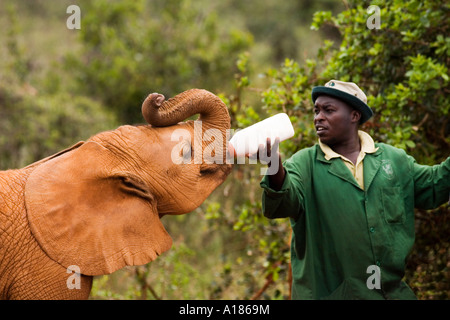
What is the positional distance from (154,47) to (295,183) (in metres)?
8.16

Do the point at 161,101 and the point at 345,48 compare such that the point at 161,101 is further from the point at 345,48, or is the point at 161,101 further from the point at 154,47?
the point at 154,47

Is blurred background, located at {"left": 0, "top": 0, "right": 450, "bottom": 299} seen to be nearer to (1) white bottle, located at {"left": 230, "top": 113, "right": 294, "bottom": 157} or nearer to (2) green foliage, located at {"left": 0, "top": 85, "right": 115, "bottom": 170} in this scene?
(2) green foliage, located at {"left": 0, "top": 85, "right": 115, "bottom": 170}

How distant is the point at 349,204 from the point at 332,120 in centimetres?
48

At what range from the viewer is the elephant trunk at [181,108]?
11.6ft

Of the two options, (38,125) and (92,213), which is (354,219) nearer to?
(92,213)

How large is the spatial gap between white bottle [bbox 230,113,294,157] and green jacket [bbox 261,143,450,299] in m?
0.30

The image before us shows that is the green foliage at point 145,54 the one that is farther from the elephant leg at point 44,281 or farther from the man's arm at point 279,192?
the man's arm at point 279,192

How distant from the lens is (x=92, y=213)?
3484 millimetres

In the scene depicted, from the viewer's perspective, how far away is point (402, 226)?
11.7 feet

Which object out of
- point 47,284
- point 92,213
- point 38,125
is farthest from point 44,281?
point 38,125

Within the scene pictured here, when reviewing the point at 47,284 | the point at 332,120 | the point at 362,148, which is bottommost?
the point at 47,284

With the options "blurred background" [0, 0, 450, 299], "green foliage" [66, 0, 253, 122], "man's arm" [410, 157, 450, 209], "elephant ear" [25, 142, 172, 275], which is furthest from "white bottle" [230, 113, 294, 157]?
"green foliage" [66, 0, 253, 122]

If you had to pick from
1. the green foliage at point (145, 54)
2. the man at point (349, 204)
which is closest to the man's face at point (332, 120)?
the man at point (349, 204)
